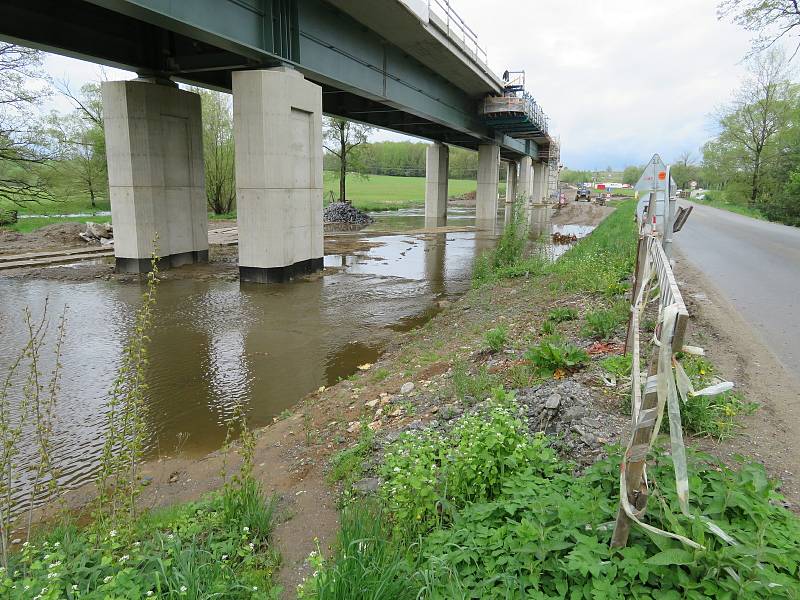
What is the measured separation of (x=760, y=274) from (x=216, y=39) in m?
13.8

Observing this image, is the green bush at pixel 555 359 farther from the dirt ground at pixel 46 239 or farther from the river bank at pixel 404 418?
the dirt ground at pixel 46 239

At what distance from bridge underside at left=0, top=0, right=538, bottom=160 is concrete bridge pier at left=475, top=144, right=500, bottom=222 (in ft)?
63.8

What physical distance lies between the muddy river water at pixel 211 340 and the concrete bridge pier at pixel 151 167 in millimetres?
2170

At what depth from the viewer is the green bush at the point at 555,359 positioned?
582cm

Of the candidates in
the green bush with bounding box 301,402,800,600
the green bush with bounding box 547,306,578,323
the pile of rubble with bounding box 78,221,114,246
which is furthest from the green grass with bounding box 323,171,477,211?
the green bush with bounding box 301,402,800,600

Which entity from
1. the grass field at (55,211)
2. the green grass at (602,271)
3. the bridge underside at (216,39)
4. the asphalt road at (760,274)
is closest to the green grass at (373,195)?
the grass field at (55,211)

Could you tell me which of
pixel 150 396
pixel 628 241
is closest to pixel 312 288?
pixel 150 396

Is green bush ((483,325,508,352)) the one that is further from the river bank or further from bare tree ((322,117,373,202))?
bare tree ((322,117,373,202))

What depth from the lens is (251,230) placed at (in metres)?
15.0

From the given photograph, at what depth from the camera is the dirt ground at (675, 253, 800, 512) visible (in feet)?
12.9

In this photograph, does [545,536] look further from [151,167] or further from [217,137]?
[217,137]

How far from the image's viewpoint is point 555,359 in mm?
5828

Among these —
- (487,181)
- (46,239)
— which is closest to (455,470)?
(46,239)

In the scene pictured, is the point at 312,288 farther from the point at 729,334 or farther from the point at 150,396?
the point at 729,334
